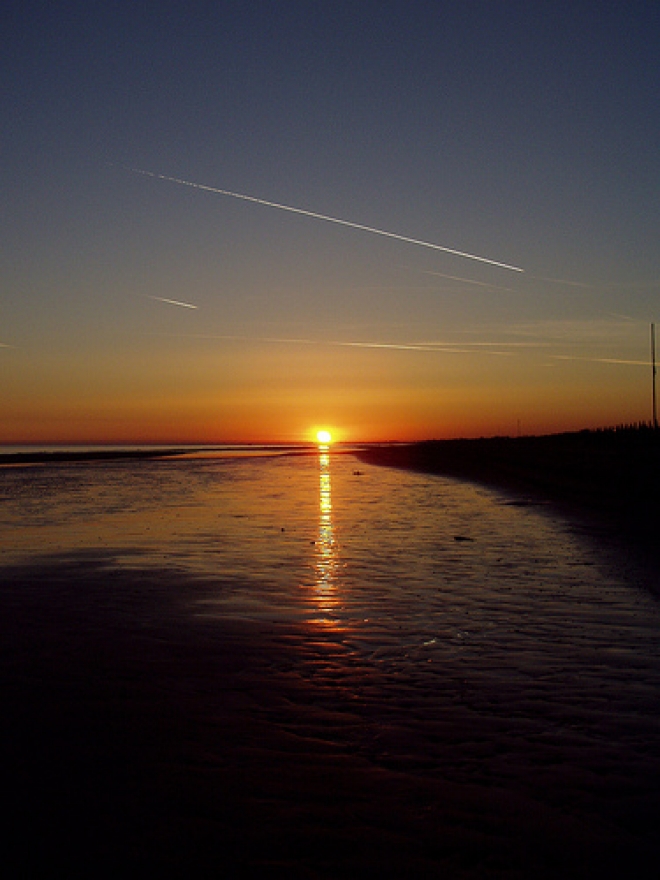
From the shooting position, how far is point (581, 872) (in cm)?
441

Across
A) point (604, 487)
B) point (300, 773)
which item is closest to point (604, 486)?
point (604, 487)

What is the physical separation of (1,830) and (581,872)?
3.53m

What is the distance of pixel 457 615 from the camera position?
10672 mm

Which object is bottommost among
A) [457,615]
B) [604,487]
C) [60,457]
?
[457,615]

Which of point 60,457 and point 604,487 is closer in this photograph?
point 604,487

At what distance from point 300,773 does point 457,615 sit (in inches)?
212

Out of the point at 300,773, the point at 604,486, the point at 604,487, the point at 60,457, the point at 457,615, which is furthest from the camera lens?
the point at 60,457

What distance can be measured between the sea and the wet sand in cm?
4

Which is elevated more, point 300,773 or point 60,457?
point 60,457

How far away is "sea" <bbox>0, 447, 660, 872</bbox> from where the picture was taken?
→ 19.4ft

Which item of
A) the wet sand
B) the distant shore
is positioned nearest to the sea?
the wet sand

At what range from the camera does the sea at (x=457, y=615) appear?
5906mm

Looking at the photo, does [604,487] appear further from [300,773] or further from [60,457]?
[60,457]

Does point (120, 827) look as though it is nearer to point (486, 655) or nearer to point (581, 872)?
point (581, 872)
